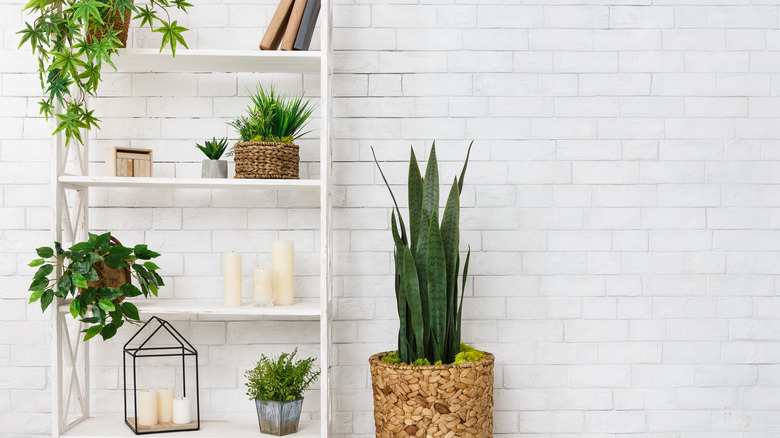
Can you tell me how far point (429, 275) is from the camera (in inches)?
70.3

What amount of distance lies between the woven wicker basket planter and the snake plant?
0.35 meters

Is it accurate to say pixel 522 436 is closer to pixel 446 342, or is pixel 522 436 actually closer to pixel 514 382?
pixel 514 382

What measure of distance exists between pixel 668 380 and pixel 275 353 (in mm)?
1295

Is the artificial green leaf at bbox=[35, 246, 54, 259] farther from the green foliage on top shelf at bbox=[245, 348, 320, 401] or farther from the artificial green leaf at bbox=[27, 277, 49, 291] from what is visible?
the green foliage on top shelf at bbox=[245, 348, 320, 401]

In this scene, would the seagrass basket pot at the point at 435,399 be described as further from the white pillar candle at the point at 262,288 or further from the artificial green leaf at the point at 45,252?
the artificial green leaf at the point at 45,252

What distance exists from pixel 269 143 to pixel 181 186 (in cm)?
30

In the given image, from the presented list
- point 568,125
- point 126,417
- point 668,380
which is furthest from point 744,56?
point 126,417

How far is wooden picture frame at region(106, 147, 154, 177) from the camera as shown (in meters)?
1.83

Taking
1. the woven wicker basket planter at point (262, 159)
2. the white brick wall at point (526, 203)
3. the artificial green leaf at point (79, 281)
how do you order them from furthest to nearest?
the white brick wall at point (526, 203), the woven wicker basket planter at point (262, 159), the artificial green leaf at point (79, 281)

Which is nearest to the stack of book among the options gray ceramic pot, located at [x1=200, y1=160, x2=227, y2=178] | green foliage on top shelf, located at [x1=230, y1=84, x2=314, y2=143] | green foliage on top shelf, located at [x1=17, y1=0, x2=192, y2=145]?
green foliage on top shelf, located at [x1=230, y1=84, x2=314, y2=143]

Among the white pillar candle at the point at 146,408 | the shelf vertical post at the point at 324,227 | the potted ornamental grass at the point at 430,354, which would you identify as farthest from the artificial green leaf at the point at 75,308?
the potted ornamental grass at the point at 430,354

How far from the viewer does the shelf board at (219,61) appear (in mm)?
1814

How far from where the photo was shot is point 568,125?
6.95 ft

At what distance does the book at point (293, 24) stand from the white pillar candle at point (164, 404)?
106 centimetres
